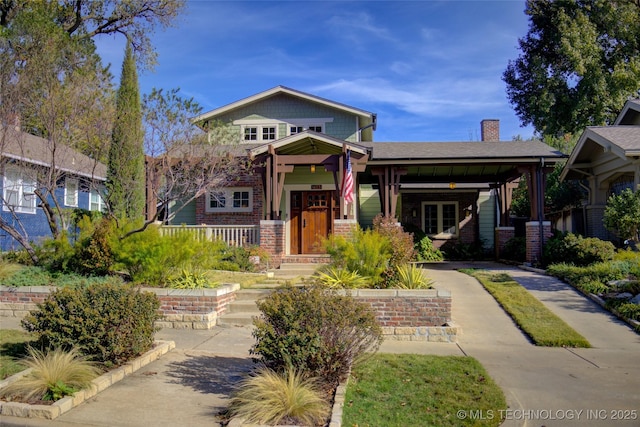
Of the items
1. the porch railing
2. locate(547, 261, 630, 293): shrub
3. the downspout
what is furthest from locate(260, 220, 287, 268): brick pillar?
the downspout

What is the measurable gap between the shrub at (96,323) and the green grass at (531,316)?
6.11m

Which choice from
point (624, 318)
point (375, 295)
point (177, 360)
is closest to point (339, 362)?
point (177, 360)

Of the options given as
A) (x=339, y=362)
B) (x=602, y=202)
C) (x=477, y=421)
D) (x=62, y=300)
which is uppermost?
(x=602, y=202)

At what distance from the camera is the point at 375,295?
8.56 meters

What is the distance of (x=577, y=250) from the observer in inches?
549

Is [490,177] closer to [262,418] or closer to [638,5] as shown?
[638,5]

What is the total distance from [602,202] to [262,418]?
16479mm

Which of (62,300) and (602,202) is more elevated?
(602,202)

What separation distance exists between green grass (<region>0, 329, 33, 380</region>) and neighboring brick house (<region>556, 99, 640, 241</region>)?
14.4m

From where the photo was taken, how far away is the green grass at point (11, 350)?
5.80 meters

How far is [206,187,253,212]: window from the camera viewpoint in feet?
57.9

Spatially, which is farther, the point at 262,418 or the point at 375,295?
the point at 375,295

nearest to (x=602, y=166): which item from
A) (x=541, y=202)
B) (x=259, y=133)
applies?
(x=541, y=202)

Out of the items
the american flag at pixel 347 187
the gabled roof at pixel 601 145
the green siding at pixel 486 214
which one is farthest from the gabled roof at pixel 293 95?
the gabled roof at pixel 601 145
